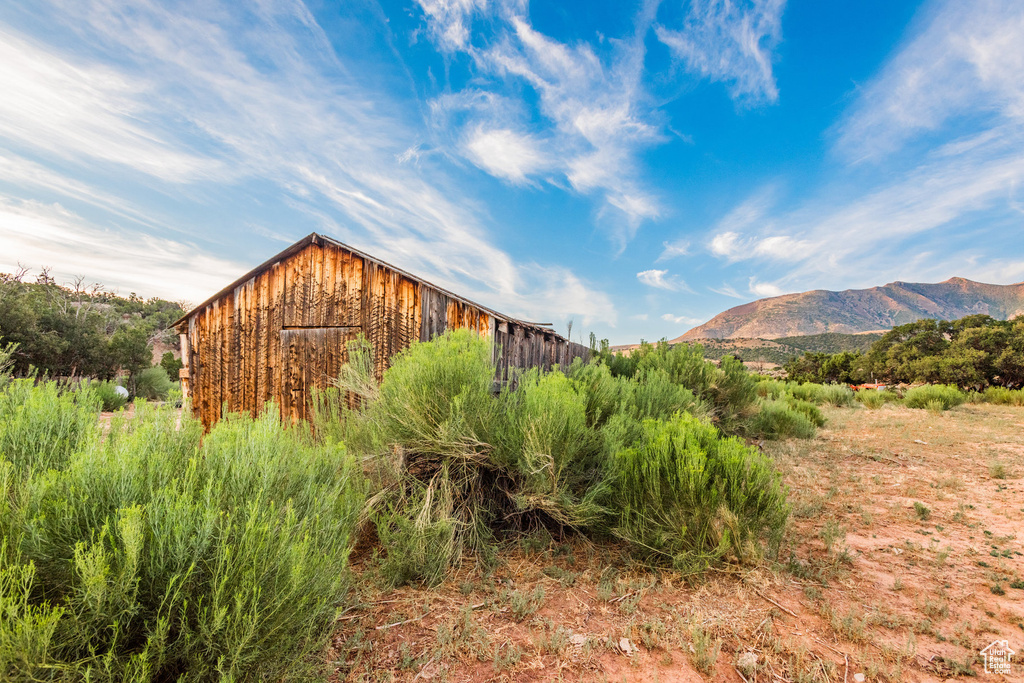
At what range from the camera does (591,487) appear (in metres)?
3.89

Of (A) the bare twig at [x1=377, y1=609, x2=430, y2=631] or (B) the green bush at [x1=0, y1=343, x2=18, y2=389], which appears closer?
(A) the bare twig at [x1=377, y1=609, x2=430, y2=631]

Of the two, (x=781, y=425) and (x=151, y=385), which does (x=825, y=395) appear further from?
(x=151, y=385)

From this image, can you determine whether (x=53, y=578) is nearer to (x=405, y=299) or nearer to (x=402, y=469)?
(x=402, y=469)

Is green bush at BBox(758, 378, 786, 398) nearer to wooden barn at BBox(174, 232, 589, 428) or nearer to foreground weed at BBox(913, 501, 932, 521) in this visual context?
foreground weed at BBox(913, 501, 932, 521)

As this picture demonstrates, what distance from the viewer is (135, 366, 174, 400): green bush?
1972 cm

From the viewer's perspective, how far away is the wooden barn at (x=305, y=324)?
7.25 m

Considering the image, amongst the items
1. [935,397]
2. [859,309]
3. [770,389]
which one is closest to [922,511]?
[770,389]

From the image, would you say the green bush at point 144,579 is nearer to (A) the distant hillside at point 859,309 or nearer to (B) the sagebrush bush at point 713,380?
(B) the sagebrush bush at point 713,380

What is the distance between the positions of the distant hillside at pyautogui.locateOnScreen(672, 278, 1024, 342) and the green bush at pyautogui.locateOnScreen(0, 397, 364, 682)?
466ft

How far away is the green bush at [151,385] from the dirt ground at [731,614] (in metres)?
21.9

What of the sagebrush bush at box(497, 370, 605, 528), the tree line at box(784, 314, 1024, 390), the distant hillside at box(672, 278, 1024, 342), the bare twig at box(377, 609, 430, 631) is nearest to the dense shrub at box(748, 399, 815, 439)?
the sagebrush bush at box(497, 370, 605, 528)

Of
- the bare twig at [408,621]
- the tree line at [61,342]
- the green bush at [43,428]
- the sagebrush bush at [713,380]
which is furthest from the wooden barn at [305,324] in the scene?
the tree line at [61,342]

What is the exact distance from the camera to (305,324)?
25.3 ft

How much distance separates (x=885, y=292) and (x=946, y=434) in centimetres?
22943
